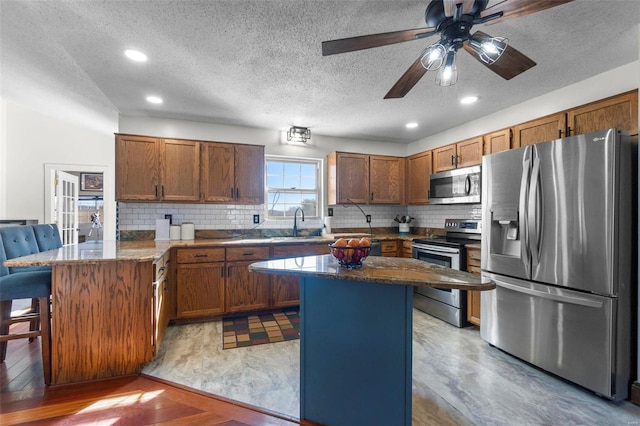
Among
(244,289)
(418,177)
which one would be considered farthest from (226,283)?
(418,177)

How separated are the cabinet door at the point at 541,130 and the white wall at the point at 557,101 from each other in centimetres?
17

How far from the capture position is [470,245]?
305 centimetres

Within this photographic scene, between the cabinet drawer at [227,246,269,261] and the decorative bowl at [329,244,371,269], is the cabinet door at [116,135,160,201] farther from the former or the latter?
the decorative bowl at [329,244,371,269]

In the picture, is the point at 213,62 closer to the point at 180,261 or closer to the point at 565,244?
the point at 180,261

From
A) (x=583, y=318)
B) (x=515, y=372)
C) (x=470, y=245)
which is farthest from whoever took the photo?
(x=470, y=245)

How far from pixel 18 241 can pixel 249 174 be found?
2.20 meters

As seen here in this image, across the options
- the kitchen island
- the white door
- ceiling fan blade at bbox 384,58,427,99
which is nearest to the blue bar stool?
the kitchen island

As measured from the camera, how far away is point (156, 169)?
11.1 feet

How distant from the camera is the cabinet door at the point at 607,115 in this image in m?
2.14

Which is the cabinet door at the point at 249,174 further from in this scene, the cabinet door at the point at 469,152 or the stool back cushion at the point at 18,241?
the cabinet door at the point at 469,152

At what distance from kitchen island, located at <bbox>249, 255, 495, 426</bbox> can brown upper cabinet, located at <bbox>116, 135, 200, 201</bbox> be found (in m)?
2.35

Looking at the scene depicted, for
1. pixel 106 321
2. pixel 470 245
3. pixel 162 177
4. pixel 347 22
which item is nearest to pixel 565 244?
pixel 470 245

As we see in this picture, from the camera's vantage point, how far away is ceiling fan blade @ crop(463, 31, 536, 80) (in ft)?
5.15

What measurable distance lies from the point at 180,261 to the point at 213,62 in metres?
2.03
